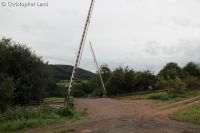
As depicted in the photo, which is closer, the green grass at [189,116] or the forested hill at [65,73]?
the green grass at [189,116]

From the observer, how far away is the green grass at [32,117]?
67.4 ft

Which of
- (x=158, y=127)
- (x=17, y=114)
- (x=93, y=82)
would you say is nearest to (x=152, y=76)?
(x=93, y=82)

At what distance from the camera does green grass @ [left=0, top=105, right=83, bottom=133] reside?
20.5 metres

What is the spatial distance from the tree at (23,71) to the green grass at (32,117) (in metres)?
7.40

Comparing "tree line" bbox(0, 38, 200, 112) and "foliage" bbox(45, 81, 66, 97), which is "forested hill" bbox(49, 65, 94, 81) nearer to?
"foliage" bbox(45, 81, 66, 97)

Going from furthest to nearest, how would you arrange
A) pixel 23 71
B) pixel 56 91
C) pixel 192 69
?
pixel 56 91
pixel 192 69
pixel 23 71

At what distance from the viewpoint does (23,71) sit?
33188 mm

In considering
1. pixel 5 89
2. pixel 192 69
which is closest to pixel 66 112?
pixel 5 89

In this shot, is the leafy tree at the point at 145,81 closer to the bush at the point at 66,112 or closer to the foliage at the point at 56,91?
the foliage at the point at 56,91

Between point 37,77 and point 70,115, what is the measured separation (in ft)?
33.7

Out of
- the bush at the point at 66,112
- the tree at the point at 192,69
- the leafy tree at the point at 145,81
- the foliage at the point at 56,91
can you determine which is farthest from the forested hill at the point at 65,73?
the bush at the point at 66,112

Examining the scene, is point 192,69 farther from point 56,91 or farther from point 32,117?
point 32,117

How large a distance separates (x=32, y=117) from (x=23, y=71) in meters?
10.5

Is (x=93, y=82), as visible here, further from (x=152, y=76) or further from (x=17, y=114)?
(x=17, y=114)
